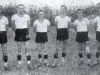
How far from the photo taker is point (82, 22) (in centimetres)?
711

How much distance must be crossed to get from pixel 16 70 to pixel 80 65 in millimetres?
2012

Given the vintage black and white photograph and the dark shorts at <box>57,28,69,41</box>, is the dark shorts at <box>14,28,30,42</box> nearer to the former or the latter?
the vintage black and white photograph

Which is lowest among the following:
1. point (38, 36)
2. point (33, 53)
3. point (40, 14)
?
point (33, 53)

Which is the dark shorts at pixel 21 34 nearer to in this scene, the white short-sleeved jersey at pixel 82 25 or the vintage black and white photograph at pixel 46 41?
the vintage black and white photograph at pixel 46 41

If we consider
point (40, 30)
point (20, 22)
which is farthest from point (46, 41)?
point (20, 22)

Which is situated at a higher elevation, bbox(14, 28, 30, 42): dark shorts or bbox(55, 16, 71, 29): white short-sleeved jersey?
bbox(55, 16, 71, 29): white short-sleeved jersey

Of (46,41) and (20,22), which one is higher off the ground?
(20,22)

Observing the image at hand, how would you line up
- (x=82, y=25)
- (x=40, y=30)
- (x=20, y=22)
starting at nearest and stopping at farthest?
(x=20, y=22), (x=40, y=30), (x=82, y=25)

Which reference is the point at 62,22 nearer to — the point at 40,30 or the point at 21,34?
the point at 40,30

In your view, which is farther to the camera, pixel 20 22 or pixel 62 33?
pixel 62 33

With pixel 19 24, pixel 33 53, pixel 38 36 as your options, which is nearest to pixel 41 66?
pixel 38 36

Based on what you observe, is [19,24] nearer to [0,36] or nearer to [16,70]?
[0,36]

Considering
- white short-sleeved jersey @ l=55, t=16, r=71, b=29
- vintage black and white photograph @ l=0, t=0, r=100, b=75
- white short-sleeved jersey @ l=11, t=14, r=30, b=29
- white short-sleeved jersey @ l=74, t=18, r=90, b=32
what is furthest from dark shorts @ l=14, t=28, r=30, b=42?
white short-sleeved jersey @ l=74, t=18, r=90, b=32

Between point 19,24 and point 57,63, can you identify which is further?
point 57,63
